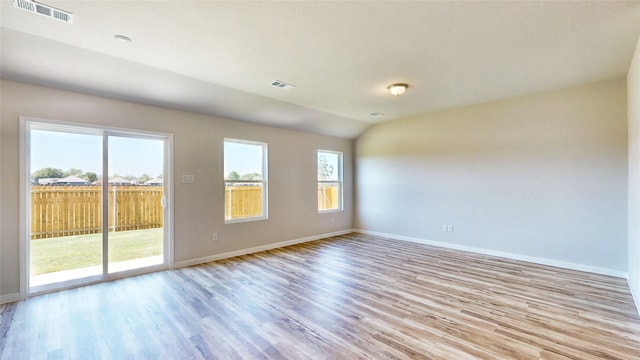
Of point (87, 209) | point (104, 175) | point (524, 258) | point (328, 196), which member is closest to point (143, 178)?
point (104, 175)

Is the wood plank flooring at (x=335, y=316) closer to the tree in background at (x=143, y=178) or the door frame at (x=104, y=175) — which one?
the door frame at (x=104, y=175)

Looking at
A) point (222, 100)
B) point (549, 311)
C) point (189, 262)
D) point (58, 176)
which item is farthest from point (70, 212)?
point (549, 311)

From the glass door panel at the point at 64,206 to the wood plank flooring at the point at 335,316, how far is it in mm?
381

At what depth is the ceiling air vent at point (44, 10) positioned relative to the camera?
2.12 metres

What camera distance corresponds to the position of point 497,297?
309 cm

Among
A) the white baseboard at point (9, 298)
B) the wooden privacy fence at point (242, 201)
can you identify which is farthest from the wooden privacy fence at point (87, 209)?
the wooden privacy fence at point (242, 201)

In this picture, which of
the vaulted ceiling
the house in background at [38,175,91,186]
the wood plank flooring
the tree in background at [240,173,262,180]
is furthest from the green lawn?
the vaulted ceiling

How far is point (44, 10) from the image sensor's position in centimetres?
219

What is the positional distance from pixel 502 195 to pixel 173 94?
551 cm

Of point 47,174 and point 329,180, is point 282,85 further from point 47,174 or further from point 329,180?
point 329,180

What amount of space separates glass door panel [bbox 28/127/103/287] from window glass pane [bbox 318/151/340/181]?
13.7ft

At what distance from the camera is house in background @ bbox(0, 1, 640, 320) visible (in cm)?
245

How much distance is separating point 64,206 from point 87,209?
9.0 inches

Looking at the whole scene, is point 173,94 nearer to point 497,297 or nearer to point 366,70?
point 366,70
